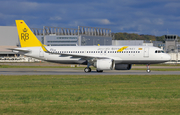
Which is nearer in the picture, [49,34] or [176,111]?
[176,111]

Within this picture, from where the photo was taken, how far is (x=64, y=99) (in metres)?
16.0

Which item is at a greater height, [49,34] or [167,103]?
[49,34]

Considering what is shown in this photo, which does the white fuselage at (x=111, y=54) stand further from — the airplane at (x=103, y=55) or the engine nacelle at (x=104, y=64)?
the engine nacelle at (x=104, y=64)

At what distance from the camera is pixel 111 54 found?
1674 inches

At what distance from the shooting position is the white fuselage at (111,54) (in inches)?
1650

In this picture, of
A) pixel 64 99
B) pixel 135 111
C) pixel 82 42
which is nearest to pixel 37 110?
pixel 64 99

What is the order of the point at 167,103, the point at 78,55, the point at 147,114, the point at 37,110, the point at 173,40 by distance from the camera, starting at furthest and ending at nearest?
the point at 173,40 → the point at 78,55 → the point at 167,103 → the point at 37,110 → the point at 147,114

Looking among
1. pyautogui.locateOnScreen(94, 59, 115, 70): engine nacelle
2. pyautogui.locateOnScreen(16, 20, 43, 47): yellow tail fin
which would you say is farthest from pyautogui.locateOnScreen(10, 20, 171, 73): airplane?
pyautogui.locateOnScreen(16, 20, 43, 47): yellow tail fin

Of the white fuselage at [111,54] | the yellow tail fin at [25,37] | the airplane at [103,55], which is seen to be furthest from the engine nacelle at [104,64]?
the yellow tail fin at [25,37]

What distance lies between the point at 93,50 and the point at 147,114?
31.6 metres

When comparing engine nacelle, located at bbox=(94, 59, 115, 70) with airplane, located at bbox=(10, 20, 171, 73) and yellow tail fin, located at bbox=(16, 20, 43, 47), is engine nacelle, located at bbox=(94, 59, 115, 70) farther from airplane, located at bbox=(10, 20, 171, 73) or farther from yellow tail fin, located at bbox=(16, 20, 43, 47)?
yellow tail fin, located at bbox=(16, 20, 43, 47)

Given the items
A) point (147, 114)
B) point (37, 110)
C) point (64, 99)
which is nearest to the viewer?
point (147, 114)

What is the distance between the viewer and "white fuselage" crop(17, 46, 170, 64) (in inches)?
1650

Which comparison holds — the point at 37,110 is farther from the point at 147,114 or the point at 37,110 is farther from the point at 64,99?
the point at 147,114
